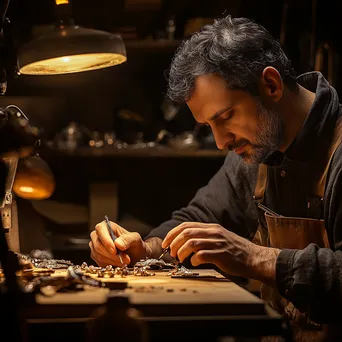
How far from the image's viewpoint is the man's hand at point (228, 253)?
2779mm

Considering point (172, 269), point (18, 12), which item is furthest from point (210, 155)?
point (172, 269)

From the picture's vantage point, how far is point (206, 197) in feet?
13.3

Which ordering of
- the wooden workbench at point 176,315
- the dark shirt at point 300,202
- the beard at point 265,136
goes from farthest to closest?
the beard at point 265,136 → the dark shirt at point 300,202 → the wooden workbench at point 176,315

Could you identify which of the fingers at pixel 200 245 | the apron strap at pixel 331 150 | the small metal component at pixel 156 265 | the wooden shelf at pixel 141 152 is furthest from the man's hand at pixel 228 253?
the wooden shelf at pixel 141 152

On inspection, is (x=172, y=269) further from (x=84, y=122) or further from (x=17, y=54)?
(x=84, y=122)

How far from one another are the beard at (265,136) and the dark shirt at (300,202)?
0.24ft

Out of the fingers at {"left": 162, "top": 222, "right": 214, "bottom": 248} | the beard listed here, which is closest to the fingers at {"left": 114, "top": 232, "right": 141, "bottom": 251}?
the fingers at {"left": 162, "top": 222, "right": 214, "bottom": 248}

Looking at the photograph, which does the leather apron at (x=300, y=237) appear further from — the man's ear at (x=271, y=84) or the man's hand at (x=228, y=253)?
the man's hand at (x=228, y=253)

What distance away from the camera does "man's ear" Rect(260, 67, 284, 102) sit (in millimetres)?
3340

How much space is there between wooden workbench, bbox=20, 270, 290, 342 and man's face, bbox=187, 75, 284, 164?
46.8 inches

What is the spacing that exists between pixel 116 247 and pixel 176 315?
1.14 metres

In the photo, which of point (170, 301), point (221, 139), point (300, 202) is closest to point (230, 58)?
point (221, 139)

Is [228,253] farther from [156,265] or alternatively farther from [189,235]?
[156,265]

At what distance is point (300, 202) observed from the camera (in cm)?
340
